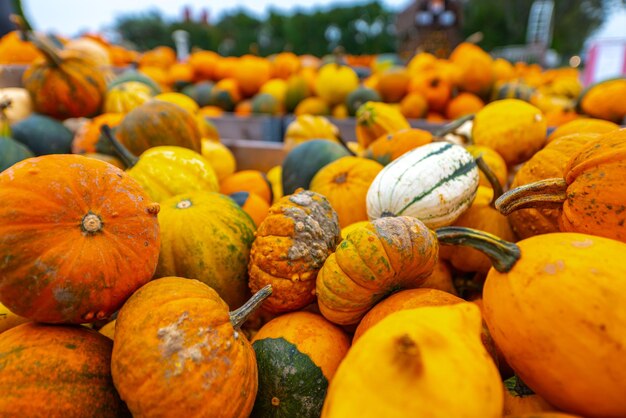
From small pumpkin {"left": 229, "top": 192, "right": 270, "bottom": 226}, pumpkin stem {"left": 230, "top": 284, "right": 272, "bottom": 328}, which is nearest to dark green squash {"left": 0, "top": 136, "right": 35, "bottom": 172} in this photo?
small pumpkin {"left": 229, "top": 192, "right": 270, "bottom": 226}

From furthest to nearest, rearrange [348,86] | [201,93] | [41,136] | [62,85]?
[201,93]
[348,86]
[62,85]
[41,136]

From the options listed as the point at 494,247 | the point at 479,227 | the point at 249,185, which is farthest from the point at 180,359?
the point at 249,185

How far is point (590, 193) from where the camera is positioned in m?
1.13

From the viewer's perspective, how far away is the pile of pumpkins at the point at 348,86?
3.98m

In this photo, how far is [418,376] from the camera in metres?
0.71

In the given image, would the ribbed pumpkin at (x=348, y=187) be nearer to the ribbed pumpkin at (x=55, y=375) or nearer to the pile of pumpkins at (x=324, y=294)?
the pile of pumpkins at (x=324, y=294)

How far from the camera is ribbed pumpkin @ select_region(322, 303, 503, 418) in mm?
707

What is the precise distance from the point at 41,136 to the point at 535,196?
279 centimetres

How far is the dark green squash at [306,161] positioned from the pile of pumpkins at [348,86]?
A: 151cm

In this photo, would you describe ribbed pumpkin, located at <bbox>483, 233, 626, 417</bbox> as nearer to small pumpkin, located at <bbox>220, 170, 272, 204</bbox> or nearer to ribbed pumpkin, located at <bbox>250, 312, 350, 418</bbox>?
ribbed pumpkin, located at <bbox>250, 312, 350, 418</bbox>

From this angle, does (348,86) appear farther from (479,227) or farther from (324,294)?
(324,294)

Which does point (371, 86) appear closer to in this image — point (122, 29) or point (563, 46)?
point (122, 29)

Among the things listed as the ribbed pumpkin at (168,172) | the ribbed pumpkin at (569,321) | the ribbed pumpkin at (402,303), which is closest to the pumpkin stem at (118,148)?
the ribbed pumpkin at (168,172)

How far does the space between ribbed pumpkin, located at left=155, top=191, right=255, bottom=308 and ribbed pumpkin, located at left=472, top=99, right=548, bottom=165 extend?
1.26 metres
